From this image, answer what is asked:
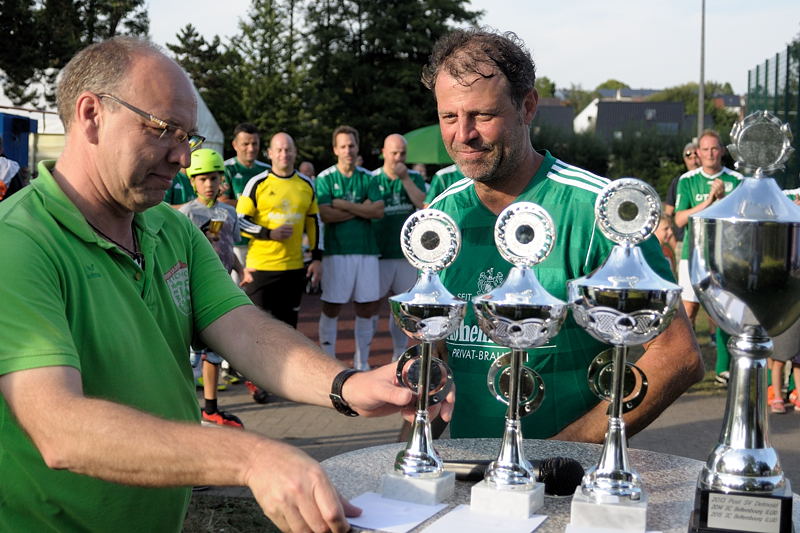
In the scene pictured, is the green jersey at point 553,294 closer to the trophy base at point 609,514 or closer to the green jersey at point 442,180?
the trophy base at point 609,514

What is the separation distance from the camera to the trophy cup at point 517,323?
179cm

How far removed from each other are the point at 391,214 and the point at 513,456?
28.1 feet

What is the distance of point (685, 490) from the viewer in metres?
1.95

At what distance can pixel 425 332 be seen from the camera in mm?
1924

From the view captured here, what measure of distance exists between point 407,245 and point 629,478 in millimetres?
686

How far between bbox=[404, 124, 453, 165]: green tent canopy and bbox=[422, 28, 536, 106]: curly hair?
14440 millimetres

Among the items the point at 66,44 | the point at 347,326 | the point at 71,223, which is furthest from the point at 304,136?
the point at 71,223

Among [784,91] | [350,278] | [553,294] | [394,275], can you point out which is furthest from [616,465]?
[784,91]

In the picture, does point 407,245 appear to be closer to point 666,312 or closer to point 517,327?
point 517,327

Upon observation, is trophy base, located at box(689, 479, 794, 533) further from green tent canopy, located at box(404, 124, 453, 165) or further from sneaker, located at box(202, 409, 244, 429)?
green tent canopy, located at box(404, 124, 453, 165)

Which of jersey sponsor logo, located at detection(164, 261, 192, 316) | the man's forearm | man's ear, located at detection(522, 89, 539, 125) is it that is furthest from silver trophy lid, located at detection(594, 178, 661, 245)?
jersey sponsor logo, located at detection(164, 261, 192, 316)

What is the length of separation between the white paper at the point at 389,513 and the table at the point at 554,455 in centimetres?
2

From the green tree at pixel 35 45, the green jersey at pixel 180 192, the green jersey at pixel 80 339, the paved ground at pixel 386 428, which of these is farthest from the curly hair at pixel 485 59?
the green tree at pixel 35 45

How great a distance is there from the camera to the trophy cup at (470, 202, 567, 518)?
1.79m
